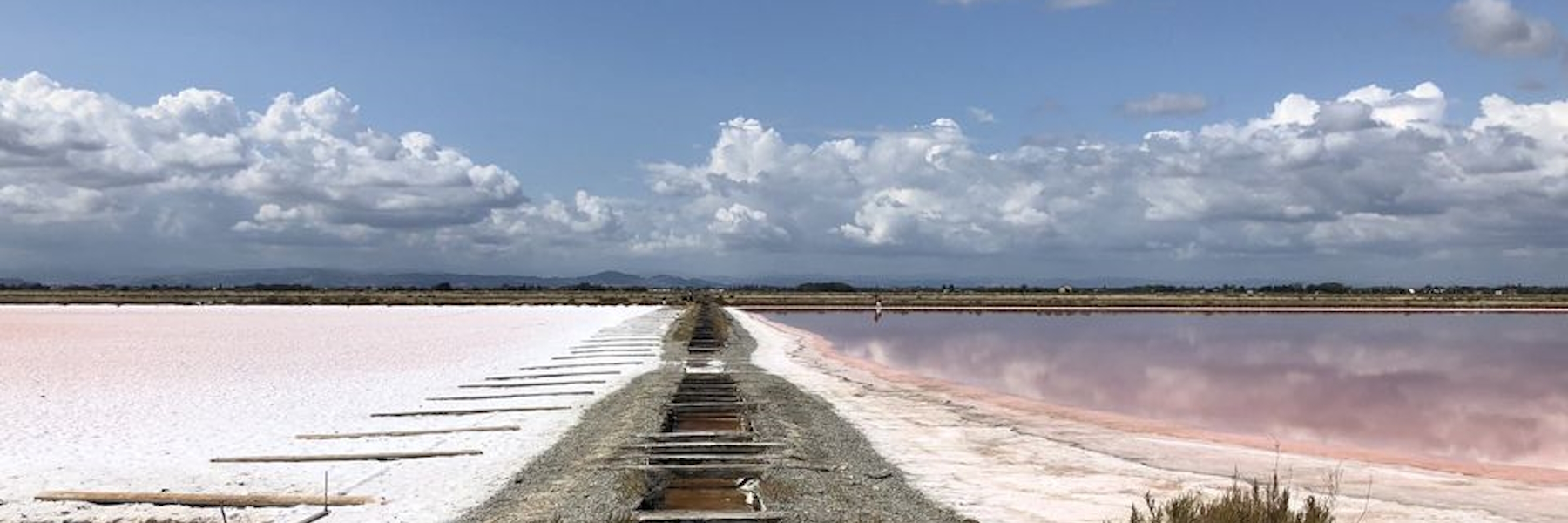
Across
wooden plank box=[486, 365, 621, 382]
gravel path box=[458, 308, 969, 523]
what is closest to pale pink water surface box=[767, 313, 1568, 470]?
gravel path box=[458, 308, 969, 523]

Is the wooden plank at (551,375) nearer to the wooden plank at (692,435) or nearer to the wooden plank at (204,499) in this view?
the wooden plank at (692,435)

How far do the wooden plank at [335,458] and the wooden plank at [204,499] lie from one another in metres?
2.22

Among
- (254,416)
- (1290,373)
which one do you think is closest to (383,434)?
(254,416)

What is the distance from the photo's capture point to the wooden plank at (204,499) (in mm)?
10695

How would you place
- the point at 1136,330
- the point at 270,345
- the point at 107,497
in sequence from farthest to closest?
the point at 1136,330
the point at 270,345
the point at 107,497

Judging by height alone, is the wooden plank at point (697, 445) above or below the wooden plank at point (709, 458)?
above

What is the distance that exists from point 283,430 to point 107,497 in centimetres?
538

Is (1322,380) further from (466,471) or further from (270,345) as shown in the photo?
(270,345)

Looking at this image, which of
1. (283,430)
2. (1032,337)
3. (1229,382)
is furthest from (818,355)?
(283,430)

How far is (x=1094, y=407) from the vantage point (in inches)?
851

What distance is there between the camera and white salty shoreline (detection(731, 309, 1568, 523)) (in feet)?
36.2

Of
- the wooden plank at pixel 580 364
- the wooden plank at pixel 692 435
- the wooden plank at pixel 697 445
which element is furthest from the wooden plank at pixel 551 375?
the wooden plank at pixel 697 445

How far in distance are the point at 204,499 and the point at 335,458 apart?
264cm

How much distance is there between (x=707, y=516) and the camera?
9.62 m
